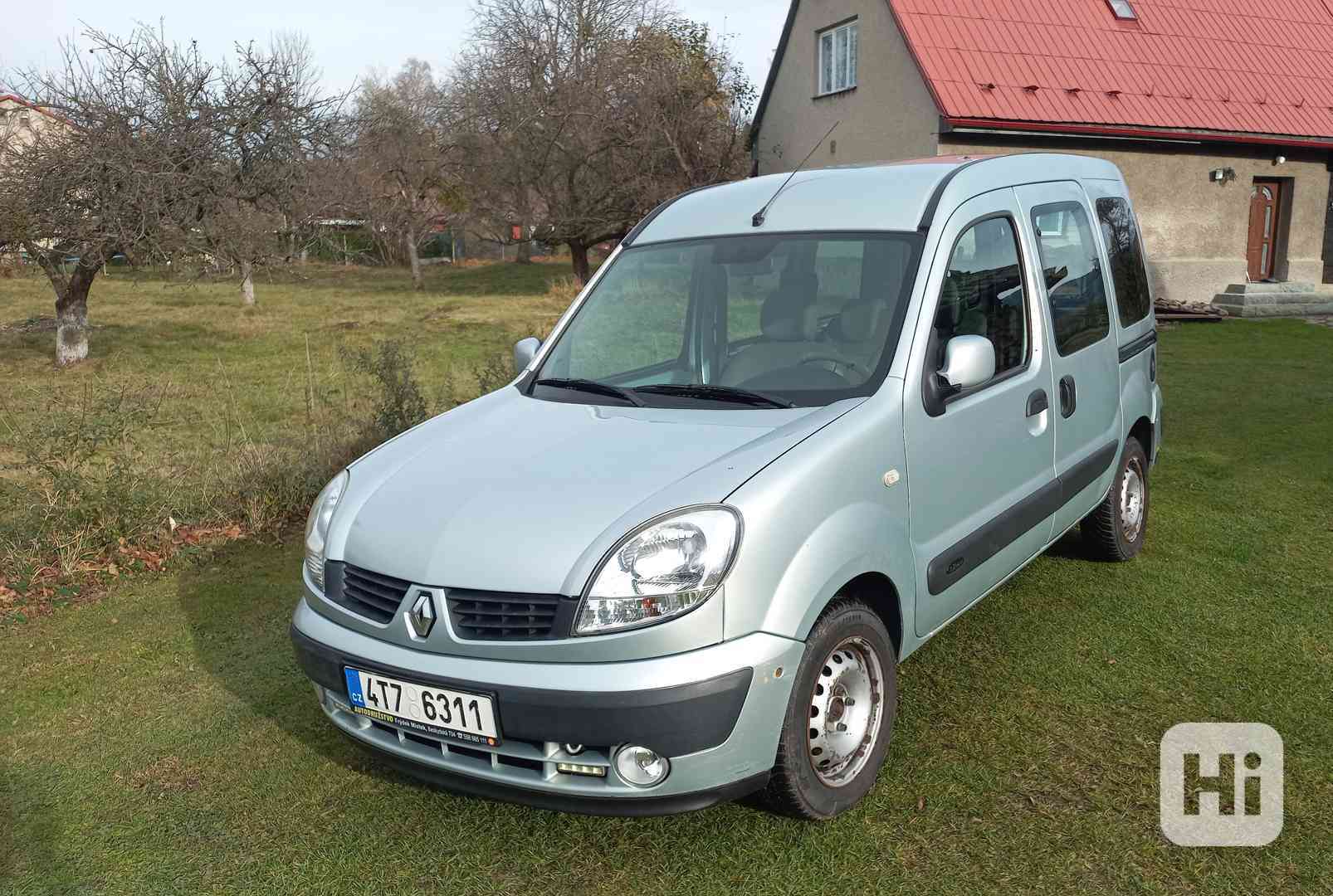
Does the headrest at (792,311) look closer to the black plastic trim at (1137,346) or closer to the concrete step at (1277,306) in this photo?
the black plastic trim at (1137,346)

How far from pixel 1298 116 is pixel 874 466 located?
66.3ft

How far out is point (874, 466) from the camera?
3.26 metres

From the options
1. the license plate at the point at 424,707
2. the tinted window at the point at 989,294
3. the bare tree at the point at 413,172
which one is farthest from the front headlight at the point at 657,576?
the bare tree at the point at 413,172

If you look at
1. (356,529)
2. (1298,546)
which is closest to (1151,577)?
(1298,546)

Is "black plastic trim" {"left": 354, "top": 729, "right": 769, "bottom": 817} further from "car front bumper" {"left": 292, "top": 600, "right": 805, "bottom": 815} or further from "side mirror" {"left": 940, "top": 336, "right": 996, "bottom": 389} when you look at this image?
"side mirror" {"left": 940, "top": 336, "right": 996, "bottom": 389}

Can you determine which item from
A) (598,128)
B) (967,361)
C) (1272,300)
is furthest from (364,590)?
(598,128)

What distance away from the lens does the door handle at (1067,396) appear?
14.5 ft

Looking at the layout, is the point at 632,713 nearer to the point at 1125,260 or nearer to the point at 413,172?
the point at 1125,260

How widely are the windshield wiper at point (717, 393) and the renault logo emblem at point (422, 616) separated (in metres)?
1.23

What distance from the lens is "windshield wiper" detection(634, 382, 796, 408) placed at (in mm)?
3537

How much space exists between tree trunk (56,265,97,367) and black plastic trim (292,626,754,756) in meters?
17.1

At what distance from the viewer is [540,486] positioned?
10.2ft

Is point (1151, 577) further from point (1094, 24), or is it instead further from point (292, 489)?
point (1094, 24)

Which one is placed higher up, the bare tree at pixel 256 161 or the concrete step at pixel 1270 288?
the bare tree at pixel 256 161
